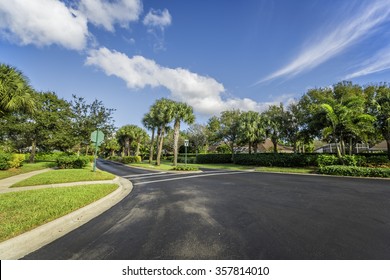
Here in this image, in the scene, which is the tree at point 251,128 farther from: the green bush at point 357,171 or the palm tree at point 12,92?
the palm tree at point 12,92

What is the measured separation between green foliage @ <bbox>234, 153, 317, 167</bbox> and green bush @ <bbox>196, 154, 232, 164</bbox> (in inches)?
173

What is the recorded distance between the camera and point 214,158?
3453cm

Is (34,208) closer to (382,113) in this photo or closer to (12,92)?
(12,92)

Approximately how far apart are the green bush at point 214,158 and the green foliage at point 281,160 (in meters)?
4.41

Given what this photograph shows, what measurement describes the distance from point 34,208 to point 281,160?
74.0 ft

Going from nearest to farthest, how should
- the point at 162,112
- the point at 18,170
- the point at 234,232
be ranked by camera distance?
the point at 234,232
the point at 18,170
the point at 162,112

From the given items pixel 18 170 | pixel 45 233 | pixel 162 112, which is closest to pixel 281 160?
pixel 162 112

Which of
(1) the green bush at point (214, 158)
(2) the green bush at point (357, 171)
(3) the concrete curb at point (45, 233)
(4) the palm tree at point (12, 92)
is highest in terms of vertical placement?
(4) the palm tree at point (12, 92)

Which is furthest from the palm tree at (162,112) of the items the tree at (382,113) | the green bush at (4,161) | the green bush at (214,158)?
the tree at (382,113)

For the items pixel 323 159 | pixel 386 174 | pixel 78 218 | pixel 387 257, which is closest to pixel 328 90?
pixel 323 159

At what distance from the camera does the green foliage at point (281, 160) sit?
2048 cm

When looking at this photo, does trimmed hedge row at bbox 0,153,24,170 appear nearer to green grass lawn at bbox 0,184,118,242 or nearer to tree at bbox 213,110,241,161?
green grass lawn at bbox 0,184,118,242

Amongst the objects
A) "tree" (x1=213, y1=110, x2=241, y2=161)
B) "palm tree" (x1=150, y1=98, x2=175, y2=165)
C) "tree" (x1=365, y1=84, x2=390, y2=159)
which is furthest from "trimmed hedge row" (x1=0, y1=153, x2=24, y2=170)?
"tree" (x1=365, y1=84, x2=390, y2=159)
